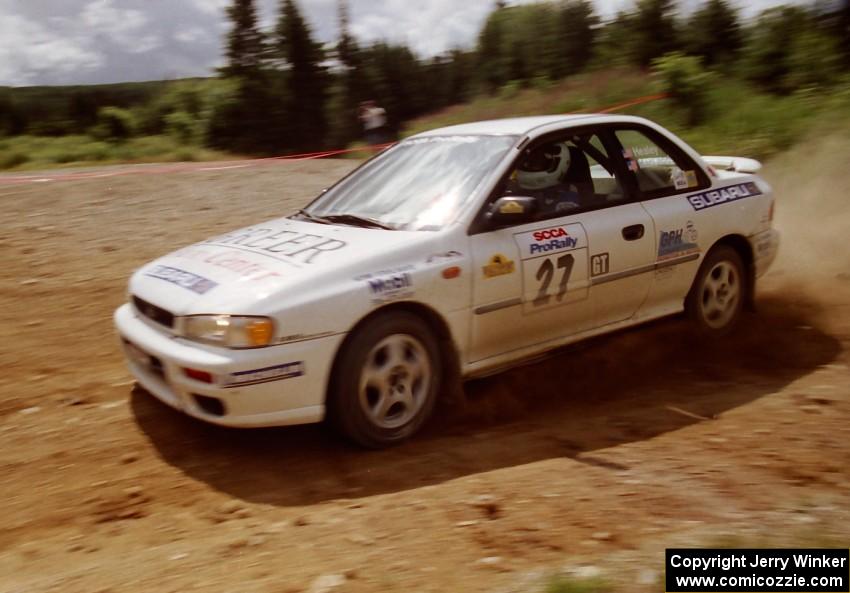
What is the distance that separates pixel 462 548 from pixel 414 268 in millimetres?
1575

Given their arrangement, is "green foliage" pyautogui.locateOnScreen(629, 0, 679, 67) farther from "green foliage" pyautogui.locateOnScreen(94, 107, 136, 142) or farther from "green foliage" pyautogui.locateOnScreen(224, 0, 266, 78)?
"green foliage" pyautogui.locateOnScreen(94, 107, 136, 142)

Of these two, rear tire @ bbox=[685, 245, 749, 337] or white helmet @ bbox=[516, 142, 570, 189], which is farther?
rear tire @ bbox=[685, 245, 749, 337]

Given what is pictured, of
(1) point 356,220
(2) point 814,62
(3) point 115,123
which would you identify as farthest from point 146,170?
(3) point 115,123

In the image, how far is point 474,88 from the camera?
44.4m

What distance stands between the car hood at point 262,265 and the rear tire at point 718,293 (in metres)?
2.38

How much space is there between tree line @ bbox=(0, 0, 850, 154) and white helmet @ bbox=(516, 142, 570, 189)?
19611 mm

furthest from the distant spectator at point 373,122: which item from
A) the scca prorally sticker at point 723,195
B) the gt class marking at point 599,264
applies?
the gt class marking at point 599,264

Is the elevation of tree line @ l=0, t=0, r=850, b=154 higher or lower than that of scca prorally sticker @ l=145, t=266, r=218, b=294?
higher

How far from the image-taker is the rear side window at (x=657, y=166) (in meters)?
5.57

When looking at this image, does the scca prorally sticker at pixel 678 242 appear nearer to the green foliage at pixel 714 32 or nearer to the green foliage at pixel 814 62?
the green foliage at pixel 814 62

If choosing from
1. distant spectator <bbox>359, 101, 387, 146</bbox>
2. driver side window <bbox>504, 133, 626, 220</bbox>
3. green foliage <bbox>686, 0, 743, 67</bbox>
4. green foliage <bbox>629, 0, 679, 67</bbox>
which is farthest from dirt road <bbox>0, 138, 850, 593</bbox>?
green foliage <bbox>629, 0, 679, 67</bbox>

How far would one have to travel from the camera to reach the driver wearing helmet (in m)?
5.03

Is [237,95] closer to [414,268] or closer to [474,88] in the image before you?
[474,88]

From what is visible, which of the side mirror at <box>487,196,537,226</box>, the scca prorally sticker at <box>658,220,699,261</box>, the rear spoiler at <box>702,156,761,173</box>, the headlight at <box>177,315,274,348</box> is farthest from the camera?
the rear spoiler at <box>702,156,761,173</box>
